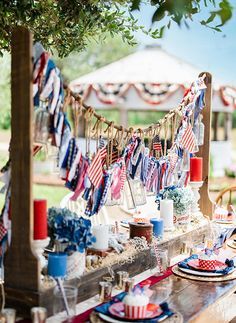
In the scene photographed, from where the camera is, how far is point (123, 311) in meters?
2.05

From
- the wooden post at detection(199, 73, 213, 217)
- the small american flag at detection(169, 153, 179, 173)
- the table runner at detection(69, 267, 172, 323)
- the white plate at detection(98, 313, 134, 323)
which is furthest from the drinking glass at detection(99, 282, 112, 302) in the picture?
the wooden post at detection(199, 73, 213, 217)

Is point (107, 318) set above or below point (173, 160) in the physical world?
below

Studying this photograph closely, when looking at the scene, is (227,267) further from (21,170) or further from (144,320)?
(21,170)

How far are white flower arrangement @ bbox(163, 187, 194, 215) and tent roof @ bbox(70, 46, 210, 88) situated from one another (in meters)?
9.62

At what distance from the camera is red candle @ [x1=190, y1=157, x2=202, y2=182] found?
349cm

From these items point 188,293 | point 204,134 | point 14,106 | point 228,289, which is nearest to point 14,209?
point 14,106

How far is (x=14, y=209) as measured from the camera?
6.95 ft

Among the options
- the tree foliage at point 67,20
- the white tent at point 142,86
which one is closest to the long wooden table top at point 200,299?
the tree foliage at point 67,20

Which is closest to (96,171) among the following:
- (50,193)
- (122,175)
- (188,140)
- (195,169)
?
(122,175)

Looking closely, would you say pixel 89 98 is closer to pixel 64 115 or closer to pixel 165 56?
pixel 165 56

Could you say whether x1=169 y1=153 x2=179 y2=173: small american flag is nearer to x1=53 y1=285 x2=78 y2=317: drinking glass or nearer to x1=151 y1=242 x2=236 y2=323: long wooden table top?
x1=151 y1=242 x2=236 y2=323: long wooden table top

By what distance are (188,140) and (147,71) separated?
32.8ft

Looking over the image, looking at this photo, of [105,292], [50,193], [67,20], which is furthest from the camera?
[50,193]

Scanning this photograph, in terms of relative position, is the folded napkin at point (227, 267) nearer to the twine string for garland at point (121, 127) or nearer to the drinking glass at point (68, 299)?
the twine string for garland at point (121, 127)
